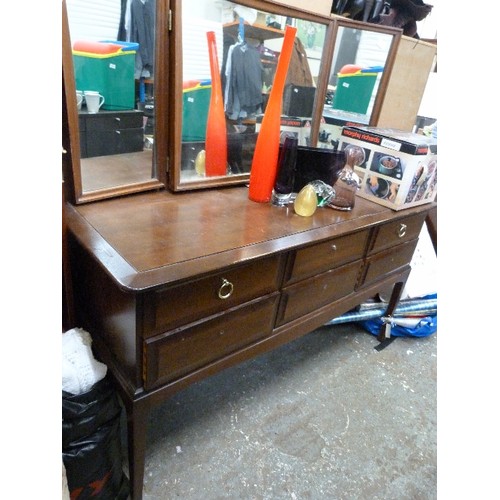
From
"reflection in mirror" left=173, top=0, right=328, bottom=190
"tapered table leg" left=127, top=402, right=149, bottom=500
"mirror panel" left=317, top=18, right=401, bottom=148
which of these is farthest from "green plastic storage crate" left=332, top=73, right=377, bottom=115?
"tapered table leg" left=127, top=402, right=149, bottom=500

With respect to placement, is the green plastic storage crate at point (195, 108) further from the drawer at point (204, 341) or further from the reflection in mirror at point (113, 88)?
the drawer at point (204, 341)

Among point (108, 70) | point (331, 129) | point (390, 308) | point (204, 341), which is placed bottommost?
point (390, 308)

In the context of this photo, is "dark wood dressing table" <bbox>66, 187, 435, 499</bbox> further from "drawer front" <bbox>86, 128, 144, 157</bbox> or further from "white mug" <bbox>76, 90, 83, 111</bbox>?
"white mug" <bbox>76, 90, 83, 111</bbox>

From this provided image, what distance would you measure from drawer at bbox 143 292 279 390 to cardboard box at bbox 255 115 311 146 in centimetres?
66

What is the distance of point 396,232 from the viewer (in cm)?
139

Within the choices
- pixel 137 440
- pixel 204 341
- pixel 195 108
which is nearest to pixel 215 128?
pixel 195 108

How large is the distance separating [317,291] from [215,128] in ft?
2.08

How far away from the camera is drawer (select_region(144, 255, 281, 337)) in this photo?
78 centimetres

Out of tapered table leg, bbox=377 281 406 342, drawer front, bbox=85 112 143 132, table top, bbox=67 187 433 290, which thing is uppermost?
drawer front, bbox=85 112 143 132

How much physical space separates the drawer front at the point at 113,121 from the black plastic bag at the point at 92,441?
0.67m

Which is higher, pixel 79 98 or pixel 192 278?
pixel 79 98

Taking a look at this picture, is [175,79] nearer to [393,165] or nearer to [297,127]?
[297,127]

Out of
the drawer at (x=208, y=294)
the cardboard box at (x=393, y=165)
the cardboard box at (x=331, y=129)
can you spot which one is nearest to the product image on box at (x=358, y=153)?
the cardboard box at (x=393, y=165)
